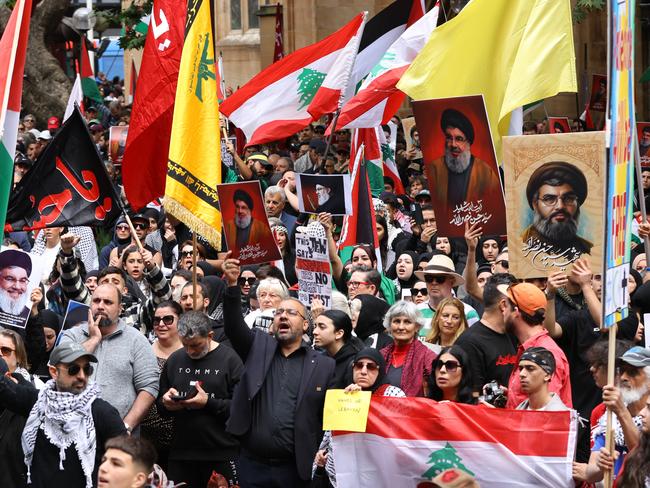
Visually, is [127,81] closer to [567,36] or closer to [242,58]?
[242,58]

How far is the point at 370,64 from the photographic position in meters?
15.3

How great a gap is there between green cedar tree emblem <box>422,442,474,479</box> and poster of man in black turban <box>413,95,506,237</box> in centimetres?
242

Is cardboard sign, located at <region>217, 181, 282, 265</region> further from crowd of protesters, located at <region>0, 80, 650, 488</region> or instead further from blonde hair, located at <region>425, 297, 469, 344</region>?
blonde hair, located at <region>425, 297, 469, 344</region>

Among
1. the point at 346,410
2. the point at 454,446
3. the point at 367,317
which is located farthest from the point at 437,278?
the point at 454,446

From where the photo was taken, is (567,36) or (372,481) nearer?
(372,481)

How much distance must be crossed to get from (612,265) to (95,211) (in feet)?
16.2

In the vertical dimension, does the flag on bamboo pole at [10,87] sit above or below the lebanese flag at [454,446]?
above

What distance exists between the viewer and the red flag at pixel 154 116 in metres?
12.3

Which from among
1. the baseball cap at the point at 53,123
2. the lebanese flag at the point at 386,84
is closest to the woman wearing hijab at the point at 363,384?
the lebanese flag at the point at 386,84

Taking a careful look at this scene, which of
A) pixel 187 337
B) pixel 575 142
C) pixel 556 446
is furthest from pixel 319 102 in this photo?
pixel 556 446

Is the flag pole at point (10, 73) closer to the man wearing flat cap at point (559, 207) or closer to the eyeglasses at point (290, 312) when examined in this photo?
the eyeglasses at point (290, 312)

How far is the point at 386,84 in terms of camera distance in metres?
13.9

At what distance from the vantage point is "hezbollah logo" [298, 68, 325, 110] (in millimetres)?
14438

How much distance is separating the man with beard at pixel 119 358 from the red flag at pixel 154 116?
216 centimetres
